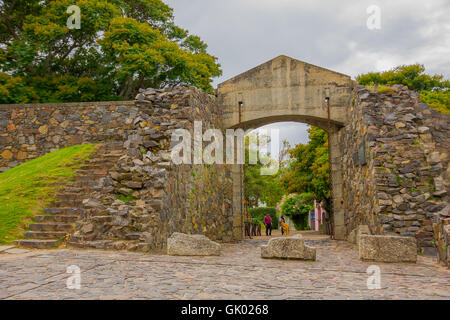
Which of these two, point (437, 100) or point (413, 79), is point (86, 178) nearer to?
point (437, 100)

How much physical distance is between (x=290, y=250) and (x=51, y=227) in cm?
452

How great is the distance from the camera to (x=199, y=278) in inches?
168

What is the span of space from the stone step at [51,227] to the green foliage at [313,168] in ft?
39.1

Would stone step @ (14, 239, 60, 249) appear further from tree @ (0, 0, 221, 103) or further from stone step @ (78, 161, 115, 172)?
tree @ (0, 0, 221, 103)

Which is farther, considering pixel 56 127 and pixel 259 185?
pixel 259 185

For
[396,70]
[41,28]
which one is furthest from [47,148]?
[396,70]

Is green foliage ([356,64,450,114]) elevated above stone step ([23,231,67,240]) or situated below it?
above

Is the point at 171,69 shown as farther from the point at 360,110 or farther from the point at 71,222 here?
the point at 71,222

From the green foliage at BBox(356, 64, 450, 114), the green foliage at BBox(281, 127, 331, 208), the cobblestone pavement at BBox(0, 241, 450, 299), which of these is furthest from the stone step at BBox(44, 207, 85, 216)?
the green foliage at BBox(356, 64, 450, 114)

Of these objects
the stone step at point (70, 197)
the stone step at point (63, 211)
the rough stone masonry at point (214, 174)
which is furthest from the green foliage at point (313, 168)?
the stone step at point (63, 211)

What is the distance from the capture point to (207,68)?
18.6 meters

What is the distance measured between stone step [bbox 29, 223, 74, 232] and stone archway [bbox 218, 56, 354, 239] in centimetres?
599

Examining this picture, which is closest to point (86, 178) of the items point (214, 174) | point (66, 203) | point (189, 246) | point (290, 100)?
point (66, 203)

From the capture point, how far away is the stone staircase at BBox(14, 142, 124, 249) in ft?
22.3
